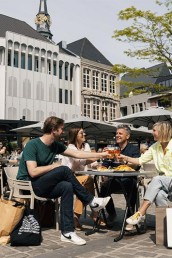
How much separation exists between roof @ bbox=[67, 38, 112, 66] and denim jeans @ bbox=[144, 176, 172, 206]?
155 ft

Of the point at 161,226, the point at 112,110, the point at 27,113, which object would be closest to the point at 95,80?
the point at 112,110

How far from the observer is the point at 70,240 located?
4.46 m

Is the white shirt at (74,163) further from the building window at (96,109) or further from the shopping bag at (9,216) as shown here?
the building window at (96,109)

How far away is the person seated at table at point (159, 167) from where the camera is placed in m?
4.42

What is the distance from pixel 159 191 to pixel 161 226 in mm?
478

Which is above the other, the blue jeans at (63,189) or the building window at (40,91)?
the building window at (40,91)

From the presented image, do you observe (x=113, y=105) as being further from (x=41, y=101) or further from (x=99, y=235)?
(x=99, y=235)

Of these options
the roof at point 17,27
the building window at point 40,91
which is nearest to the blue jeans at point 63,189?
the building window at point 40,91

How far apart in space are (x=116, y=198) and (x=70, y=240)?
470 cm

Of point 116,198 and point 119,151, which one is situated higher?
point 119,151

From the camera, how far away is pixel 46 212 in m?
5.52

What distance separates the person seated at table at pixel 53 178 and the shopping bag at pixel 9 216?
40 centimetres

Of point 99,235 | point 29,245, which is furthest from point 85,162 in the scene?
point 29,245

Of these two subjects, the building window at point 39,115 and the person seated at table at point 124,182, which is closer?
the person seated at table at point 124,182
